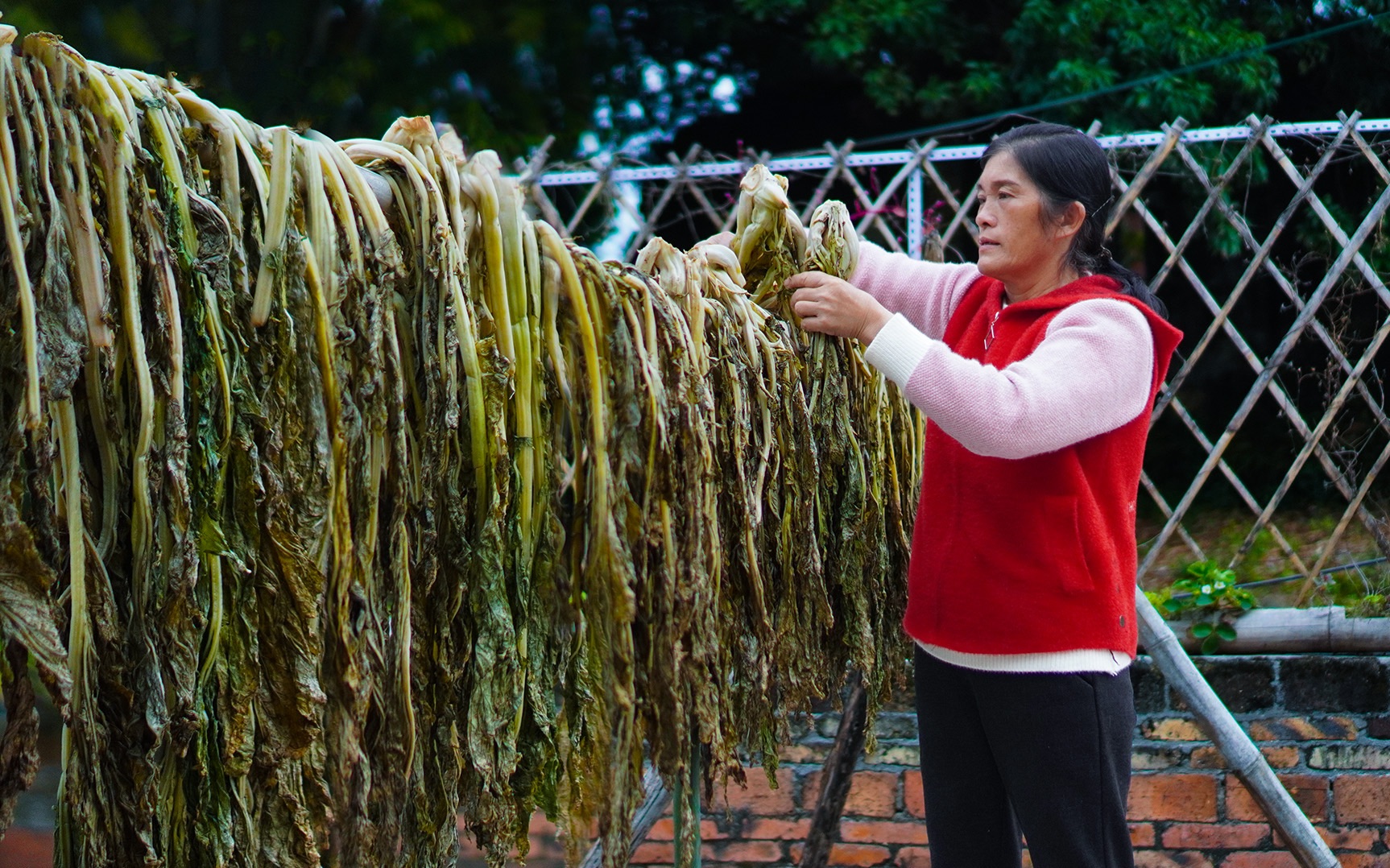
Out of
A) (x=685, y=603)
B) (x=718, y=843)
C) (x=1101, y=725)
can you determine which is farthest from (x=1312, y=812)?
(x=685, y=603)

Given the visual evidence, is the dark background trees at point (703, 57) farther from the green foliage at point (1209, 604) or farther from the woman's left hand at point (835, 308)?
the woman's left hand at point (835, 308)

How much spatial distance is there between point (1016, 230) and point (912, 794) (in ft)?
6.26

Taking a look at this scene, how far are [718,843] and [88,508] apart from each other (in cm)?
265

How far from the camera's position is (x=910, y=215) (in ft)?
13.0

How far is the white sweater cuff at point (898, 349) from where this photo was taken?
139 cm

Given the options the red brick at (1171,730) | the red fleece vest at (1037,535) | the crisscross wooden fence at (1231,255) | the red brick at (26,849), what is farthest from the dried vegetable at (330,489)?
the red brick at (26,849)

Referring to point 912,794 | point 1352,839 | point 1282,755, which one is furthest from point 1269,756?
point 912,794

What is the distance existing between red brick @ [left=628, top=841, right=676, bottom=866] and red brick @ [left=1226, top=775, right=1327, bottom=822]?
4.51 ft

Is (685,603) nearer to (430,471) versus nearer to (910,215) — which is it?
(430,471)

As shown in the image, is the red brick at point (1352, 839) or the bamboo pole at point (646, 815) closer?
the bamboo pole at point (646, 815)

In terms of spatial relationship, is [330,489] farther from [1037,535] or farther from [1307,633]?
[1307,633]

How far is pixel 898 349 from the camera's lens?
1405 millimetres

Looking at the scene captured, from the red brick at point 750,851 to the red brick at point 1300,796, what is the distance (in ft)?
3.50

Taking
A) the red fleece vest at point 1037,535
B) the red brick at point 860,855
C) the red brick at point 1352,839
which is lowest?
the red brick at point 860,855
